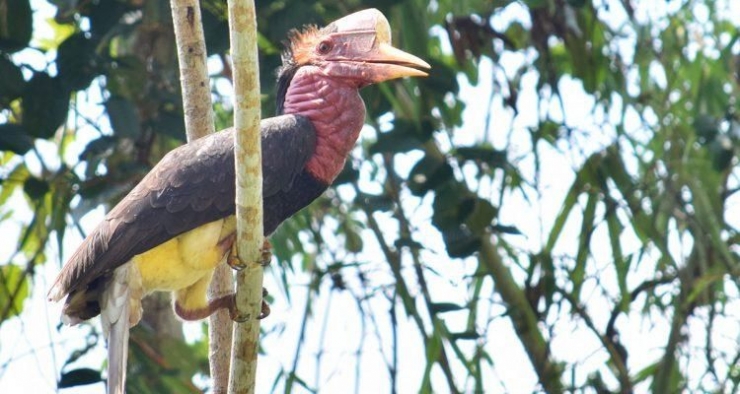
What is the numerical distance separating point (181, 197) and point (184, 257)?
0.17 meters

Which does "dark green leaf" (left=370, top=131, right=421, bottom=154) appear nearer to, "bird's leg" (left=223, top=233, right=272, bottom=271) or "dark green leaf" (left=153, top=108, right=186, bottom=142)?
"dark green leaf" (left=153, top=108, right=186, bottom=142)

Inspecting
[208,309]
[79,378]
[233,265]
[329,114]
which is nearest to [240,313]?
[233,265]

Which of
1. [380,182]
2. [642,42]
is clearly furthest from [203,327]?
[642,42]

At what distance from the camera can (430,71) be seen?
4.54 metres

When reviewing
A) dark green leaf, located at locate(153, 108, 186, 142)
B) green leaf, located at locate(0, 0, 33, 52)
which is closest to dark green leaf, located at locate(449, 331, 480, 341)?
dark green leaf, located at locate(153, 108, 186, 142)

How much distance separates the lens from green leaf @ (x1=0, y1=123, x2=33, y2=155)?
429 cm

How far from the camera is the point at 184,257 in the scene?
3.65 meters

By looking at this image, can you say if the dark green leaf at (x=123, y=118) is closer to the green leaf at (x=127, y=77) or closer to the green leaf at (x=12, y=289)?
the green leaf at (x=127, y=77)

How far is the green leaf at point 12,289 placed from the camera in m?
4.60

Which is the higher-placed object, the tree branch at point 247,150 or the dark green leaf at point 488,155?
the dark green leaf at point 488,155

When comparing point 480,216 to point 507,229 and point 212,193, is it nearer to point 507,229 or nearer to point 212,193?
point 507,229

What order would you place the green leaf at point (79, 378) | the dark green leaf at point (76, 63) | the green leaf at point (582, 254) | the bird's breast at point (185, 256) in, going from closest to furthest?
the bird's breast at point (185, 256), the green leaf at point (79, 378), the dark green leaf at point (76, 63), the green leaf at point (582, 254)

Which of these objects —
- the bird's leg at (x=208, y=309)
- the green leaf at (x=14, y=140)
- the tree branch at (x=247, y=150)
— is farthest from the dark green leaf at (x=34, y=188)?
the tree branch at (x=247, y=150)

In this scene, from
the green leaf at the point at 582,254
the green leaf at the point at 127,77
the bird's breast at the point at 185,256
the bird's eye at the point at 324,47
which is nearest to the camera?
the bird's breast at the point at 185,256
